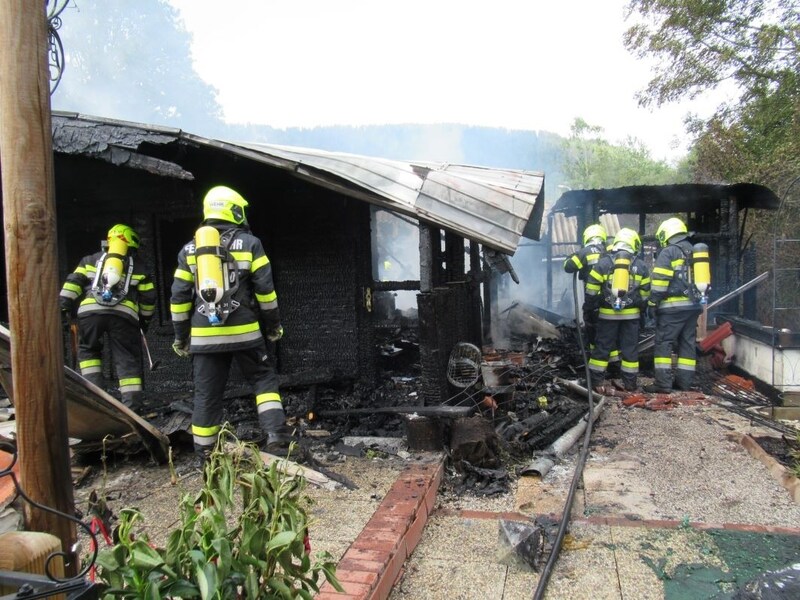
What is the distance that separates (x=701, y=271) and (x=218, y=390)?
6.28m

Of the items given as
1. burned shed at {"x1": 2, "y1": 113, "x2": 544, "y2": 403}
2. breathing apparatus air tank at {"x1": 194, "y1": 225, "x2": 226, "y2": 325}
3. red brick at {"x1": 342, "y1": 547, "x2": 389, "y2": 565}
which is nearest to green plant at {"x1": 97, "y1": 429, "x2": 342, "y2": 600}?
red brick at {"x1": 342, "y1": 547, "x2": 389, "y2": 565}

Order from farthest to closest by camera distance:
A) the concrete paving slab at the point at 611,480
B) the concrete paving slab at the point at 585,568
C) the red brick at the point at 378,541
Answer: the concrete paving slab at the point at 611,480 < the red brick at the point at 378,541 < the concrete paving slab at the point at 585,568

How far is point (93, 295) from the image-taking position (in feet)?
18.9

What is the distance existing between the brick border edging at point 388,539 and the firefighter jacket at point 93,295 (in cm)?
359

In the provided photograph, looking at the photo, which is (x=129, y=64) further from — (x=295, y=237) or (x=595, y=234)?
(x=595, y=234)

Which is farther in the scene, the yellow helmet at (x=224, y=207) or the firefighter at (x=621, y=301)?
the firefighter at (x=621, y=301)

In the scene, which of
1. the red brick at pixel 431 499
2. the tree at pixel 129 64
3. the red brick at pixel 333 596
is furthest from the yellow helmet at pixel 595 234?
the tree at pixel 129 64

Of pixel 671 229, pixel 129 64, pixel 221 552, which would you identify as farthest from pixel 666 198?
pixel 129 64

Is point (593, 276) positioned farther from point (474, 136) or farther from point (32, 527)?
point (474, 136)

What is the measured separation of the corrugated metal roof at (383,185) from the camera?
15.5ft

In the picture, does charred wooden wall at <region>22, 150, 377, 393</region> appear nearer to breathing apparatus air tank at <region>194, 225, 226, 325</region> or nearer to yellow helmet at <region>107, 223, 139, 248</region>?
yellow helmet at <region>107, 223, 139, 248</region>

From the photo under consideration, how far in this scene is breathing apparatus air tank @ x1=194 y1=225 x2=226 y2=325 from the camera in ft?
14.4

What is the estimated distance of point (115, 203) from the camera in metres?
7.00

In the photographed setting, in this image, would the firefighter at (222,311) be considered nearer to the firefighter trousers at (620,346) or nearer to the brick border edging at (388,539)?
the brick border edging at (388,539)
